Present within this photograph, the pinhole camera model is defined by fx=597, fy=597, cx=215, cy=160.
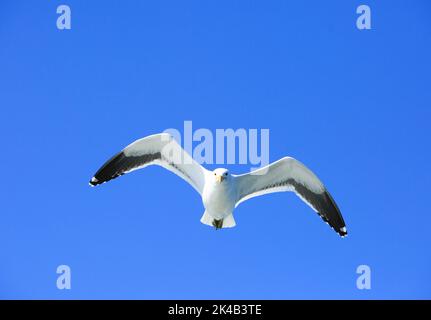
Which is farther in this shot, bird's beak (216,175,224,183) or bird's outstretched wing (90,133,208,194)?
bird's outstretched wing (90,133,208,194)

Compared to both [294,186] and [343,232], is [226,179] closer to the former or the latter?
[294,186]

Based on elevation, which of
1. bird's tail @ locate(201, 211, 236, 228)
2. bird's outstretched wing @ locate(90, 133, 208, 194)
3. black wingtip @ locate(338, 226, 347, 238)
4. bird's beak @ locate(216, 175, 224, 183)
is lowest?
black wingtip @ locate(338, 226, 347, 238)

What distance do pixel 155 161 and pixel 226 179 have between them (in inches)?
36.8

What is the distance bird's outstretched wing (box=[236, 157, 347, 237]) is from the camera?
22.0ft

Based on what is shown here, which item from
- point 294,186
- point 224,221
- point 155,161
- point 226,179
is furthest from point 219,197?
point 294,186

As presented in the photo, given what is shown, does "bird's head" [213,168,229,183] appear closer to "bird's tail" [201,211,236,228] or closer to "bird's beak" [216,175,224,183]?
"bird's beak" [216,175,224,183]

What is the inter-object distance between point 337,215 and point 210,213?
1542 mm

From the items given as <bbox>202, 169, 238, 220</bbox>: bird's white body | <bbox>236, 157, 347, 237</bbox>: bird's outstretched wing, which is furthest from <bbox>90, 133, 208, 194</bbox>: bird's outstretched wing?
<bbox>236, 157, 347, 237</bbox>: bird's outstretched wing

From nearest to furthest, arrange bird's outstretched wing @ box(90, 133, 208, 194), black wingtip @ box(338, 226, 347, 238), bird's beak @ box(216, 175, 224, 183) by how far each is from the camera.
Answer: bird's beak @ box(216, 175, 224, 183) < bird's outstretched wing @ box(90, 133, 208, 194) < black wingtip @ box(338, 226, 347, 238)

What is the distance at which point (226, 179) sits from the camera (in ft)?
21.1

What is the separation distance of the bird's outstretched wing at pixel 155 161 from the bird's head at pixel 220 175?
0.26 m

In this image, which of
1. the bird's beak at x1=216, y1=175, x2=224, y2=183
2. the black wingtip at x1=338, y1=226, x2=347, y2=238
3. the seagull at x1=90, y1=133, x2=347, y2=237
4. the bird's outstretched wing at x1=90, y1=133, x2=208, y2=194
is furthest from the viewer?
the black wingtip at x1=338, y1=226, x2=347, y2=238
